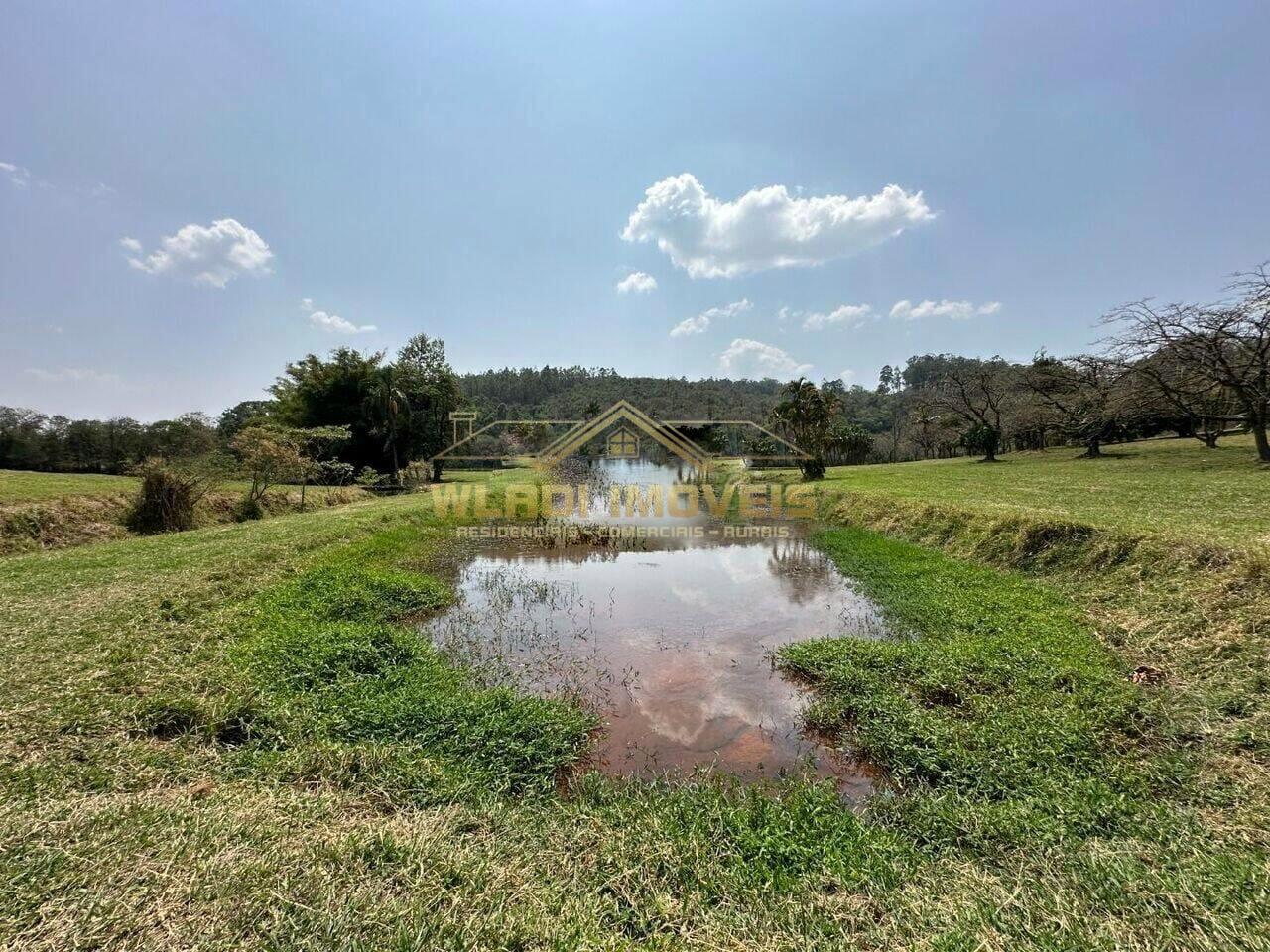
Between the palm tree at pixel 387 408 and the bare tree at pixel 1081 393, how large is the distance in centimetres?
3188

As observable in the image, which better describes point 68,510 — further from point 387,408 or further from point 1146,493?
point 1146,493

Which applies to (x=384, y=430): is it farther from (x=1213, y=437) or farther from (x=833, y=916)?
(x=1213, y=437)

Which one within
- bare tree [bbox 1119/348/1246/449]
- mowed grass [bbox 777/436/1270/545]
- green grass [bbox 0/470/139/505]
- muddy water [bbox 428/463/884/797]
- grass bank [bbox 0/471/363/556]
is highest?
bare tree [bbox 1119/348/1246/449]

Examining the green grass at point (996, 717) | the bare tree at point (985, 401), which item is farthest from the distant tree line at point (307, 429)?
the bare tree at point (985, 401)

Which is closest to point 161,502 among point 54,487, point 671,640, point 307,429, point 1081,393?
point 54,487

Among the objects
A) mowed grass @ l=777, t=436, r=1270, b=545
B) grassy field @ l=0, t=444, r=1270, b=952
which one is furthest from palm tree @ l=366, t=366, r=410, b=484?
mowed grass @ l=777, t=436, r=1270, b=545

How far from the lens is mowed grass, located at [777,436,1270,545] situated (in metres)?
7.50

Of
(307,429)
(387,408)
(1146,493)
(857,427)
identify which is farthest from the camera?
(857,427)

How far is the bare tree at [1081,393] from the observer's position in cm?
2055

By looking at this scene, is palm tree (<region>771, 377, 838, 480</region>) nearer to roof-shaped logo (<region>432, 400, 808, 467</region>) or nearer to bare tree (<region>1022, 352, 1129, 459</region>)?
roof-shaped logo (<region>432, 400, 808, 467</region>)

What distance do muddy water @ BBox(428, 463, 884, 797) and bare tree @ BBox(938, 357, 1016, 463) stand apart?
83.7 feet

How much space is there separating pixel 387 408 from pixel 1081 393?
35.5 meters

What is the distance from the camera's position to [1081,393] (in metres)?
24.7

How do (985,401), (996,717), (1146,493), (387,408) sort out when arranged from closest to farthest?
(996,717)
(1146,493)
(387,408)
(985,401)
